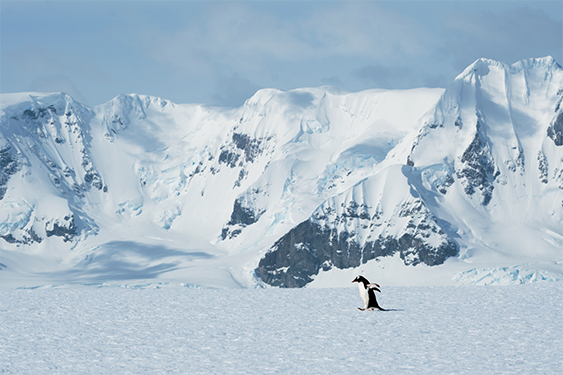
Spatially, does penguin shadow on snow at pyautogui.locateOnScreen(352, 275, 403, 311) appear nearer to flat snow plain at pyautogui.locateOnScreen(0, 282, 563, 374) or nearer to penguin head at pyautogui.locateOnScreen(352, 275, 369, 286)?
penguin head at pyautogui.locateOnScreen(352, 275, 369, 286)

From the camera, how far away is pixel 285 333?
23.1m

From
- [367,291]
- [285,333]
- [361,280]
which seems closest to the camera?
[285,333]

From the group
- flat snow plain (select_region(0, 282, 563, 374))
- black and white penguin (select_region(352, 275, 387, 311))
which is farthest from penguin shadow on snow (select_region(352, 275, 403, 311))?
flat snow plain (select_region(0, 282, 563, 374))

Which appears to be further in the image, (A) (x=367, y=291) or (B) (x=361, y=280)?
(A) (x=367, y=291)

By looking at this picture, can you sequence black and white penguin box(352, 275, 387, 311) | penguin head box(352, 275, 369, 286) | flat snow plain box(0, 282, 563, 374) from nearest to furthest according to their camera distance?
flat snow plain box(0, 282, 563, 374), penguin head box(352, 275, 369, 286), black and white penguin box(352, 275, 387, 311)

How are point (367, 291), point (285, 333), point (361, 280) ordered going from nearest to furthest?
point (285, 333), point (361, 280), point (367, 291)

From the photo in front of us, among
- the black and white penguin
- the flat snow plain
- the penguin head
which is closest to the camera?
the flat snow plain

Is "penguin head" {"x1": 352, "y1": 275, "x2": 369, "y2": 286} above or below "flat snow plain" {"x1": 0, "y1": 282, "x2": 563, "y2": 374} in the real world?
above

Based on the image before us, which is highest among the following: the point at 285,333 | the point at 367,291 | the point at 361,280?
the point at 361,280

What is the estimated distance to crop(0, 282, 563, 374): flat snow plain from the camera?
19203 millimetres

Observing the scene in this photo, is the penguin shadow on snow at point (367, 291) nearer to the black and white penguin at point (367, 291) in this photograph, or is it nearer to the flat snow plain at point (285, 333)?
the black and white penguin at point (367, 291)

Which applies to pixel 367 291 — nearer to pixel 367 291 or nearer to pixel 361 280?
pixel 367 291

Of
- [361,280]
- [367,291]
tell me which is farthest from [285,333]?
[367,291]

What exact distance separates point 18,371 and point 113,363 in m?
2.43
